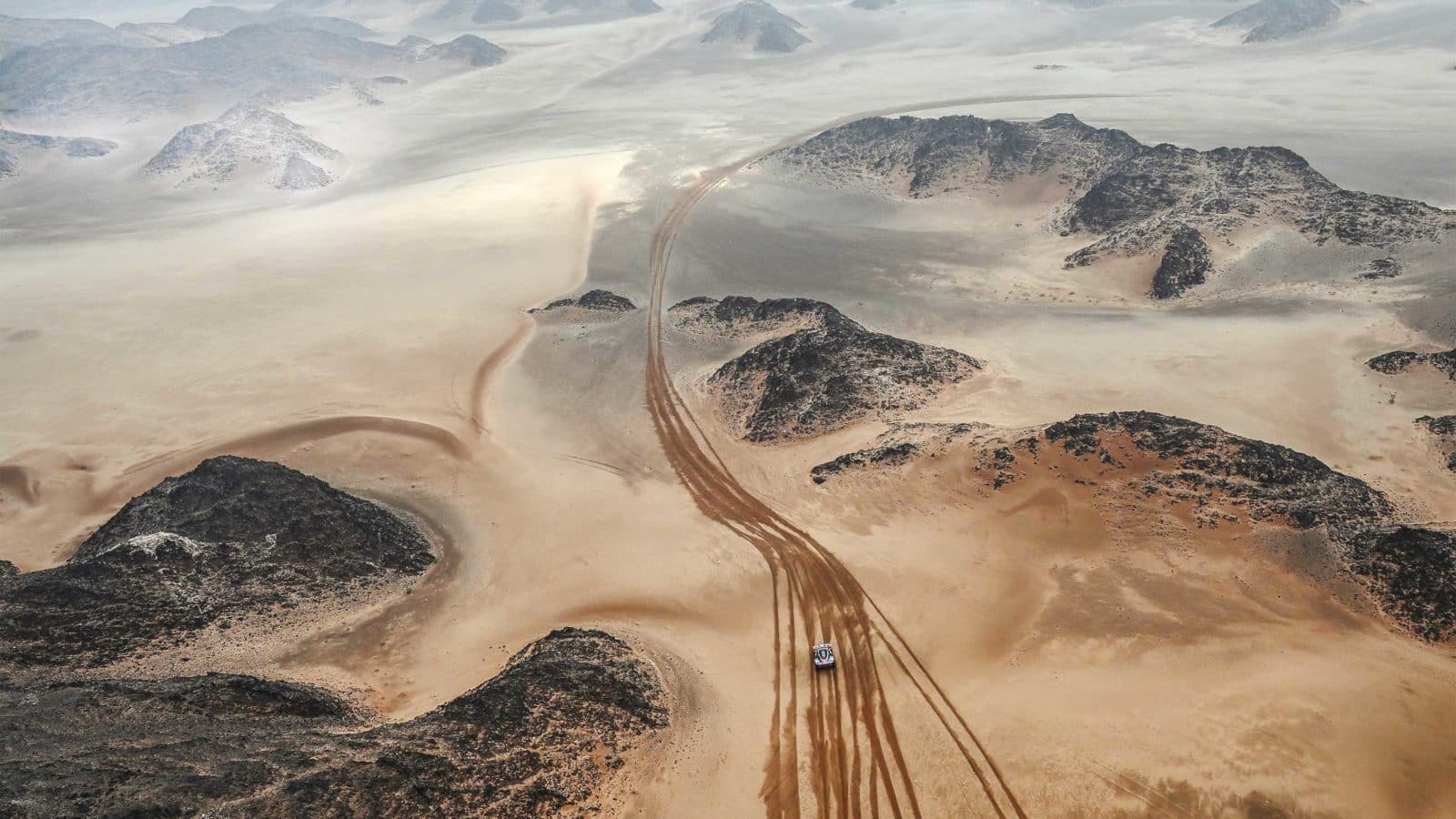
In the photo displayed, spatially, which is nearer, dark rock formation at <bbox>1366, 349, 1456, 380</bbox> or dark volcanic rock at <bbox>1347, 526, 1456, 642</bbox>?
dark volcanic rock at <bbox>1347, 526, 1456, 642</bbox>

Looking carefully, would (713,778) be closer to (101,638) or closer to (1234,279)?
(101,638)

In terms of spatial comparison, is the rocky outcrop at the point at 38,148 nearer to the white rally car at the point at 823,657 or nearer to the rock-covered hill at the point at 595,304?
the rock-covered hill at the point at 595,304

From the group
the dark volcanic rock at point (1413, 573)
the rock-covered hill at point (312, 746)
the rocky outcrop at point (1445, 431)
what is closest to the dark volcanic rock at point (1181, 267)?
the rocky outcrop at point (1445, 431)

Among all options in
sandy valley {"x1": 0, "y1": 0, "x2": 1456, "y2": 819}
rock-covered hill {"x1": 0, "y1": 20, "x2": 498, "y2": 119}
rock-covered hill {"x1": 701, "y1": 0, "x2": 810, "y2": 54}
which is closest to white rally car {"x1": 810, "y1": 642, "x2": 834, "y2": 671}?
sandy valley {"x1": 0, "y1": 0, "x2": 1456, "y2": 819}

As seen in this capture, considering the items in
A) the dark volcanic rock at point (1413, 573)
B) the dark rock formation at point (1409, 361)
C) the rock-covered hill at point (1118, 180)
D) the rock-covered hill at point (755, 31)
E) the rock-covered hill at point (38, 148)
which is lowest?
the dark volcanic rock at point (1413, 573)

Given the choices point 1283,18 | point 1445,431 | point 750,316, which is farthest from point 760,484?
point 1283,18

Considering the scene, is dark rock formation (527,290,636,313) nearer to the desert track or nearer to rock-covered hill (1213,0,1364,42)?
the desert track

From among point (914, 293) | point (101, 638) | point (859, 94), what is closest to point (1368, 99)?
point (859, 94)
